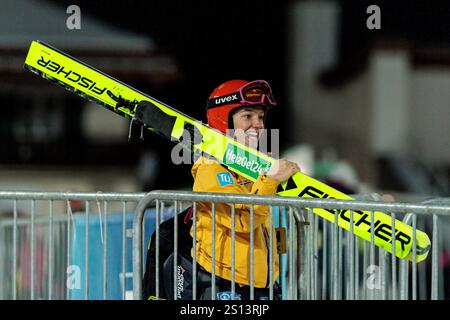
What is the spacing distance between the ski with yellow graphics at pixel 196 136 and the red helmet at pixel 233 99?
0.10 meters

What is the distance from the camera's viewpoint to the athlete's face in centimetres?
443

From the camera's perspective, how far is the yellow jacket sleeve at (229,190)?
412cm

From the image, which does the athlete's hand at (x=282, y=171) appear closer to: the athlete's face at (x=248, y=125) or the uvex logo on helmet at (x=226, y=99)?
the athlete's face at (x=248, y=125)

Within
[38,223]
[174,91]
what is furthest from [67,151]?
[38,223]

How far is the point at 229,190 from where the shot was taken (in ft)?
13.8

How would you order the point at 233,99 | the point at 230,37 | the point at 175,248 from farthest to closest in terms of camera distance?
the point at 230,37 → the point at 233,99 → the point at 175,248

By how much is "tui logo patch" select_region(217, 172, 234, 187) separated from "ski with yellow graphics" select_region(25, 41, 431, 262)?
99 millimetres

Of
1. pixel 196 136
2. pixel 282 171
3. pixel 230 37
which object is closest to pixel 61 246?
pixel 196 136

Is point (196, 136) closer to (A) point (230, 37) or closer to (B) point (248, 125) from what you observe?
(B) point (248, 125)

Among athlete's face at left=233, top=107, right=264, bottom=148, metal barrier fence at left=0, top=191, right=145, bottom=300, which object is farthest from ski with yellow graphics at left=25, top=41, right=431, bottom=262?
metal barrier fence at left=0, top=191, right=145, bottom=300

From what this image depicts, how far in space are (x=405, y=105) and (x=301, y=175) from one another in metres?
15.0

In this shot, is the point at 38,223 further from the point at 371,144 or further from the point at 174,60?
the point at 174,60

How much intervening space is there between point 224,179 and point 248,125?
357mm

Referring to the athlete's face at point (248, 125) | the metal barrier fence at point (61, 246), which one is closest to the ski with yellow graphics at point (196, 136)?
the athlete's face at point (248, 125)
